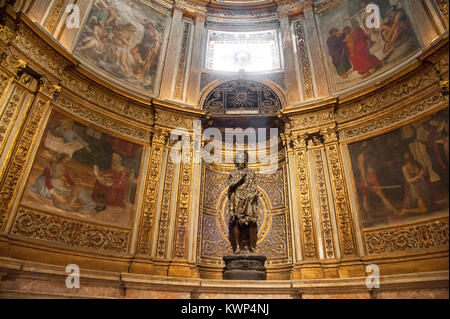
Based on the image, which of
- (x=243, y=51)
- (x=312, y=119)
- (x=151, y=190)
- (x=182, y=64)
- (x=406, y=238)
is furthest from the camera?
(x=243, y=51)

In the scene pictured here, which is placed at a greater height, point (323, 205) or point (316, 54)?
point (316, 54)

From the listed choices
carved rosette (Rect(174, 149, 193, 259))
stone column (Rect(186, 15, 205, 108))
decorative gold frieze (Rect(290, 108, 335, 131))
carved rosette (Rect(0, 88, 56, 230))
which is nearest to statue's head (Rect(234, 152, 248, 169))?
carved rosette (Rect(174, 149, 193, 259))

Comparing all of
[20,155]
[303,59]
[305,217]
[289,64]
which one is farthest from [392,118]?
[20,155]

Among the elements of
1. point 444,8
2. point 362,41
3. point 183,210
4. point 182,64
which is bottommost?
point 183,210

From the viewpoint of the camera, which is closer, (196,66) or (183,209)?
(183,209)

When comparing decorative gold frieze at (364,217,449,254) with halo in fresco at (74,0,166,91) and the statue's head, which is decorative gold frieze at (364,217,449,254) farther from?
halo in fresco at (74,0,166,91)

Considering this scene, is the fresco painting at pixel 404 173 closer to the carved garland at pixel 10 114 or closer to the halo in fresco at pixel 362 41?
the halo in fresco at pixel 362 41

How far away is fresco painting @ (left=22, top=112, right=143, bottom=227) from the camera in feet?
19.1

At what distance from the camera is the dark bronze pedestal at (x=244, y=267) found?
6438 mm

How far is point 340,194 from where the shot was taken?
6.98 m

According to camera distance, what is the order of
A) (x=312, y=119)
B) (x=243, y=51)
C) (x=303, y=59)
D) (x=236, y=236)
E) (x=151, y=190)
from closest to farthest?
(x=236, y=236)
(x=151, y=190)
(x=312, y=119)
(x=303, y=59)
(x=243, y=51)

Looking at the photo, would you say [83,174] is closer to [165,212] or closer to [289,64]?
[165,212]

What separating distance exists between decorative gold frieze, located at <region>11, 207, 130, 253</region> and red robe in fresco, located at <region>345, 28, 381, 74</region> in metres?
7.48

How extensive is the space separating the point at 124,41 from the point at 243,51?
4.11 meters
